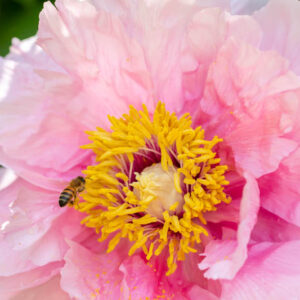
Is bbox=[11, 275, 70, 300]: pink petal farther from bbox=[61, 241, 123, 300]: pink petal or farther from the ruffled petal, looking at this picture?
the ruffled petal

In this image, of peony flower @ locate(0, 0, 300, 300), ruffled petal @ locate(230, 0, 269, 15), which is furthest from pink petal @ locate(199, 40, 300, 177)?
ruffled petal @ locate(230, 0, 269, 15)

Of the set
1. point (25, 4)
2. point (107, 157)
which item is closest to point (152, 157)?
point (107, 157)

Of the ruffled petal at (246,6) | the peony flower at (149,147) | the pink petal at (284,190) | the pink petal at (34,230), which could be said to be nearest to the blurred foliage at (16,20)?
the peony flower at (149,147)

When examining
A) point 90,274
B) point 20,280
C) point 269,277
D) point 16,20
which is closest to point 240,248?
point 269,277

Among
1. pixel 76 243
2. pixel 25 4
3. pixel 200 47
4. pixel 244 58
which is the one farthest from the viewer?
pixel 25 4

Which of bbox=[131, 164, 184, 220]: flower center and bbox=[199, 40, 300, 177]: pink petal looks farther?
bbox=[131, 164, 184, 220]: flower center

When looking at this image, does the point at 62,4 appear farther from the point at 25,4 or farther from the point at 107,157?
the point at 25,4
